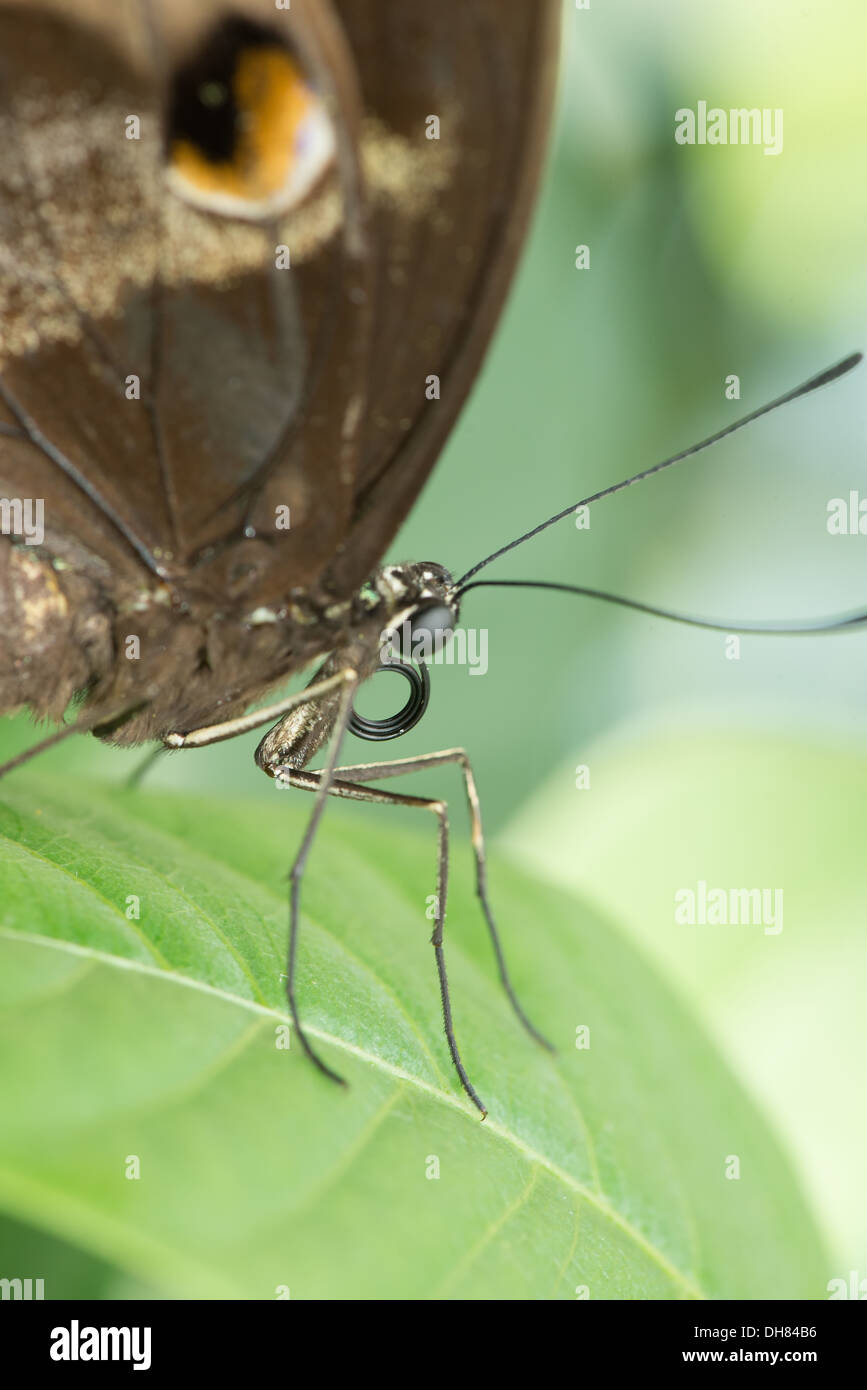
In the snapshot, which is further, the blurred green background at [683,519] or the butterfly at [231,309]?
the blurred green background at [683,519]

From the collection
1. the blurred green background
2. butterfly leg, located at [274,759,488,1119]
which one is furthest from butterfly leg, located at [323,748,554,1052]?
the blurred green background

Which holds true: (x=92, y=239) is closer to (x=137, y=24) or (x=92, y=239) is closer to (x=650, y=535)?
(x=137, y=24)

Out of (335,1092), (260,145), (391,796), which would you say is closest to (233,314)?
(260,145)

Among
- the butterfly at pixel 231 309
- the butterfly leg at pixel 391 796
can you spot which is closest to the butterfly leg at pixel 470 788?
the butterfly leg at pixel 391 796

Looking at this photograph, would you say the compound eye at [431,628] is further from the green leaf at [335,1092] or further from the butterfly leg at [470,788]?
the green leaf at [335,1092]

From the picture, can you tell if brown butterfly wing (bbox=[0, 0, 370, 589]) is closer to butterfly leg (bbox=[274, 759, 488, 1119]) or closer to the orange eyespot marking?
the orange eyespot marking

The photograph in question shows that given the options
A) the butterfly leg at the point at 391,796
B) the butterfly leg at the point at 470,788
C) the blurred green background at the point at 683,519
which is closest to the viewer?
the butterfly leg at the point at 391,796
